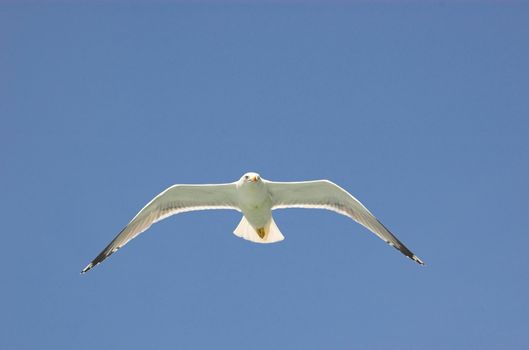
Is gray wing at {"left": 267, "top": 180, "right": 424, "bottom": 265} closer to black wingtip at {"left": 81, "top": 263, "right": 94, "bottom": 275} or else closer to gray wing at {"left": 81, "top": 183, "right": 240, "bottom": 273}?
gray wing at {"left": 81, "top": 183, "right": 240, "bottom": 273}

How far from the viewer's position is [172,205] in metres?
13.1

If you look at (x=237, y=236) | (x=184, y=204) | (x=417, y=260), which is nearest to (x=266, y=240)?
(x=237, y=236)

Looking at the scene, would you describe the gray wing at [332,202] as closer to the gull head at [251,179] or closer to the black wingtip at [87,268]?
the gull head at [251,179]

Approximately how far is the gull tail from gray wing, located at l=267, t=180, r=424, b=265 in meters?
0.28

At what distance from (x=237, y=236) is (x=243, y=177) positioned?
954 mm

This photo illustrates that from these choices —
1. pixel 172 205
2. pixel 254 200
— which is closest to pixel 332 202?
pixel 254 200

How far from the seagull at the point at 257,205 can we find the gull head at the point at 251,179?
7.1 inches

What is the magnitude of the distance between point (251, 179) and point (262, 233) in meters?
0.95

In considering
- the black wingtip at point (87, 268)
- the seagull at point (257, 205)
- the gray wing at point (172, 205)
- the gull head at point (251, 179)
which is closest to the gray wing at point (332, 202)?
the seagull at point (257, 205)

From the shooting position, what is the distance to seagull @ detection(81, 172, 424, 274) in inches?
504

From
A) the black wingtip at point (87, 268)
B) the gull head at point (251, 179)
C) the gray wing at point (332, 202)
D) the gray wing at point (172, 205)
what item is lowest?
the black wingtip at point (87, 268)

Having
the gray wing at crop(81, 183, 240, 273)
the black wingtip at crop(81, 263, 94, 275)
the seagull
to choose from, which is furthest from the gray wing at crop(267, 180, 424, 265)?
the black wingtip at crop(81, 263, 94, 275)

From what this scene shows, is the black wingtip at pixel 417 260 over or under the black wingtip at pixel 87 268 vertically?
over

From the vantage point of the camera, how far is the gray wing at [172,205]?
42.4ft
